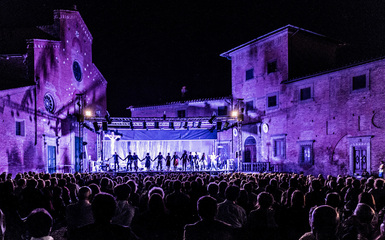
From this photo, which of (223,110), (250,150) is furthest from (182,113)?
(250,150)

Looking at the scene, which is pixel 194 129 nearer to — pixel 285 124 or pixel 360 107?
pixel 285 124

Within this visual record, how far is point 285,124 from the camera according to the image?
2552cm

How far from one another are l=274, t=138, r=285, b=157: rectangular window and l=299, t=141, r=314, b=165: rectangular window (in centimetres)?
174

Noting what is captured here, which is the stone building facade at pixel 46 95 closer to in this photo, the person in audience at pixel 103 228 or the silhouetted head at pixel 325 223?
the person in audience at pixel 103 228

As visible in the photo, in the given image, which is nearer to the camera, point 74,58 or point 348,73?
point 348,73

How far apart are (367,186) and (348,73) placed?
14.6 meters

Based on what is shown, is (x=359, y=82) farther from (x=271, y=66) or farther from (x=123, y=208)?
(x=123, y=208)

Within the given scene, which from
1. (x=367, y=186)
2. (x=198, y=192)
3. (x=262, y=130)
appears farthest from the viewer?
(x=262, y=130)

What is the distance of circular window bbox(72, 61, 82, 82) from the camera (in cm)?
2664

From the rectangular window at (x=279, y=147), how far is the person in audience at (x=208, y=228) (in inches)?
916

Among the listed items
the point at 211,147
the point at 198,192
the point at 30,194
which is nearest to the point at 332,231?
the point at 198,192

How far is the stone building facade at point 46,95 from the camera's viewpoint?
18641 mm

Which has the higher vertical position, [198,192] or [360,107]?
[360,107]

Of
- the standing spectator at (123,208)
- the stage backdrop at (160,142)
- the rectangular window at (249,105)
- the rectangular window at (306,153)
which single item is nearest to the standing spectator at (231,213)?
the standing spectator at (123,208)
